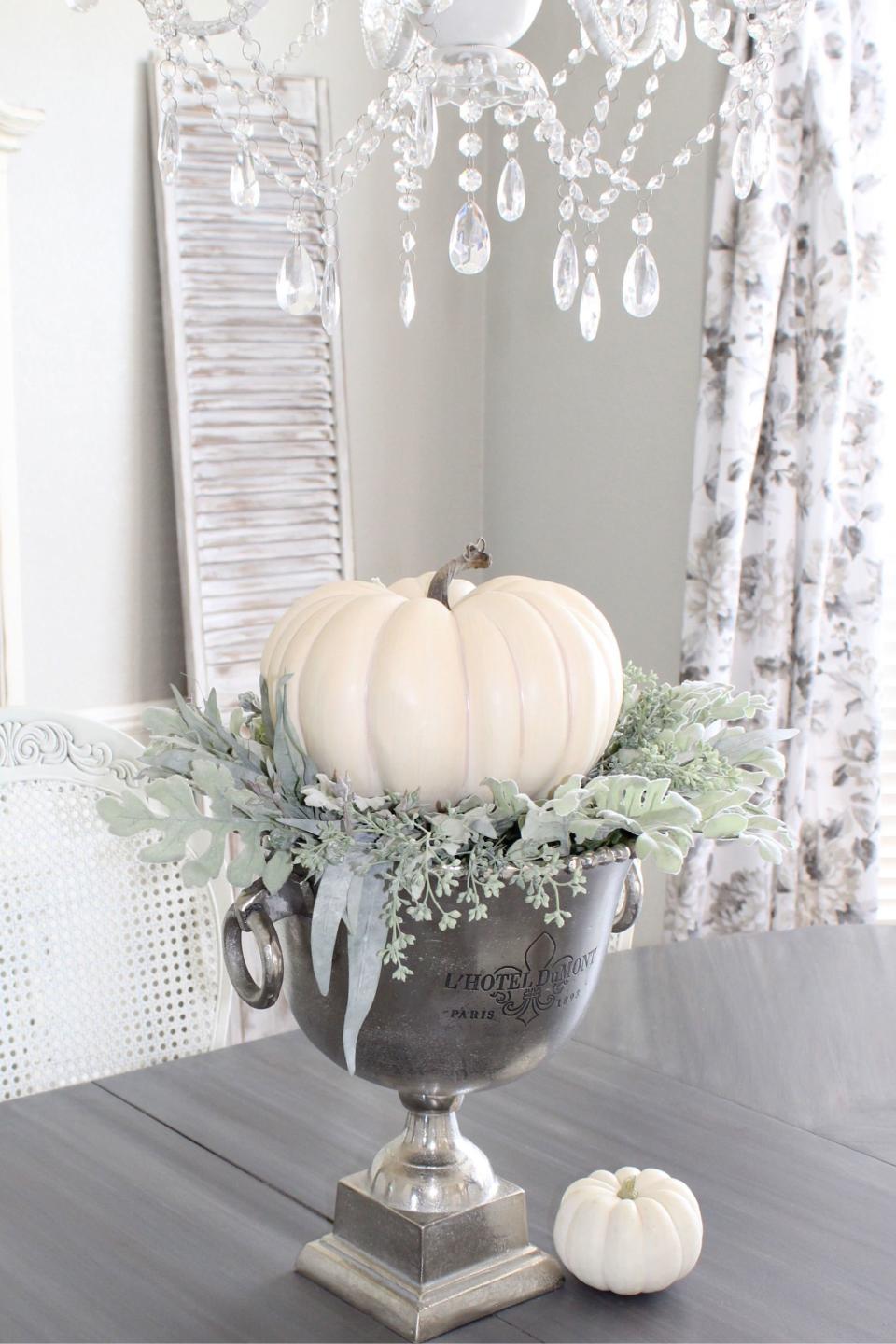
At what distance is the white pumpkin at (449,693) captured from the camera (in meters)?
0.89

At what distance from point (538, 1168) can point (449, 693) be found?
0.44 meters

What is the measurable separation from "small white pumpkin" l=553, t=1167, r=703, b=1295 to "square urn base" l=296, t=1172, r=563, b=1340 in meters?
0.03

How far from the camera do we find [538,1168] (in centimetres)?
112

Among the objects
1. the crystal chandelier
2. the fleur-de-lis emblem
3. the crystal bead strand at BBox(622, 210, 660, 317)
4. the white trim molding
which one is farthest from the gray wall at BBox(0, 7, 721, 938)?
the fleur-de-lis emblem

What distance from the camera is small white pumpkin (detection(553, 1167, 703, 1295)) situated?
36.4 inches

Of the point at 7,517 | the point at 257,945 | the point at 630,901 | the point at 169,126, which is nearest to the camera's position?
the point at 257,945

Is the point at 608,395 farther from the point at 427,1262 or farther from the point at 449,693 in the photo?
the point at 427,1262

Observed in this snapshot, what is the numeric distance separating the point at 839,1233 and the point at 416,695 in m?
0.52

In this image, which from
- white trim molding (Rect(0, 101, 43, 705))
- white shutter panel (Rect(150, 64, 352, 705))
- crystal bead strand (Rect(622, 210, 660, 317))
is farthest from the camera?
white shutter panel (Rect(150, 64, 352, 705))

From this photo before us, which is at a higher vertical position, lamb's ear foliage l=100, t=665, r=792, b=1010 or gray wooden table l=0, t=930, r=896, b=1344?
lamb's ear foliage l=100, t=665, r=792, b=1010

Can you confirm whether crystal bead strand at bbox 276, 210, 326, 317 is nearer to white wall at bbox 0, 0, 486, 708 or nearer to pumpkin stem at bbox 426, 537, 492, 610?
pumpkin stem at bbox 426, 537, 492, 610

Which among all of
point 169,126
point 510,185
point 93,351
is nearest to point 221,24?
point 169,126

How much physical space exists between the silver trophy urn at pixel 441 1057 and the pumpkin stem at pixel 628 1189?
0.07 meters

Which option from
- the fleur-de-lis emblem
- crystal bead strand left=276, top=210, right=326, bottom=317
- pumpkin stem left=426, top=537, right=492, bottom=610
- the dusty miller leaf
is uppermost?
crystal bead strand left=276, top=210, right=326, bottom=317
